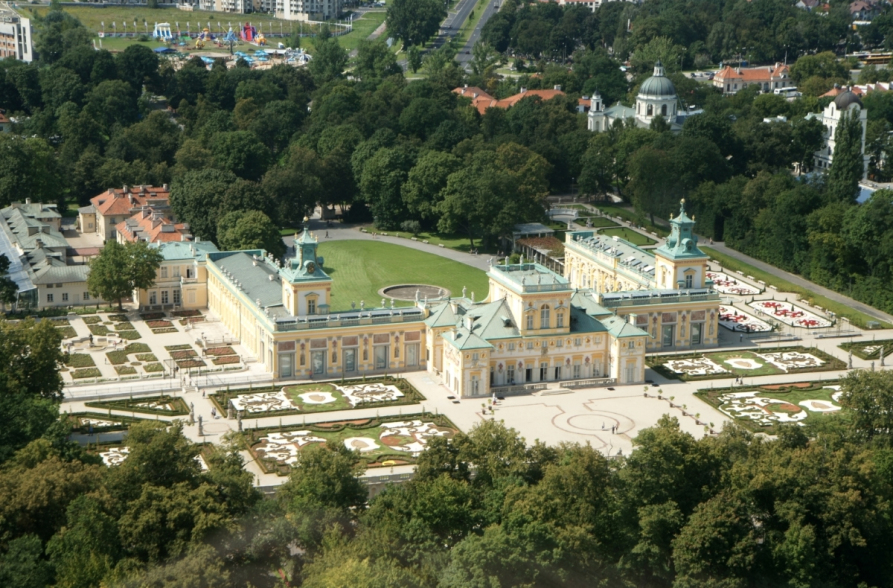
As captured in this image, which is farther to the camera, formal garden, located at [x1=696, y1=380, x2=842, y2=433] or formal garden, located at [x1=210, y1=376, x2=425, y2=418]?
formal garden, located at [x1=210, y1=376, x2=425, y2=418]

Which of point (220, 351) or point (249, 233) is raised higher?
point (249, 233)

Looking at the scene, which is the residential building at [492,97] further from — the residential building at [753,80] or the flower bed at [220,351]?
the flower bed at [220,351]

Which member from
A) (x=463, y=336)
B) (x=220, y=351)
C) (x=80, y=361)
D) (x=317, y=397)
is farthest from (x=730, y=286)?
(x=80, y=361)

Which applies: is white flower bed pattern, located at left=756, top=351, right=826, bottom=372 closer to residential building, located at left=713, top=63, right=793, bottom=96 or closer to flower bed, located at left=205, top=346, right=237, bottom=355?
flower bed, located at left=205, top=346, right=237, bottom=355

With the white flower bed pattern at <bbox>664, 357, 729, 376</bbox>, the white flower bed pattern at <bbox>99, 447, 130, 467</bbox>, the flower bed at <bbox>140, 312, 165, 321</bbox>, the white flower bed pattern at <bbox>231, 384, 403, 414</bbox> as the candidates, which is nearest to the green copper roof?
the white flower bed pattern at <bbox>664, 357, 729, 376</bbox>

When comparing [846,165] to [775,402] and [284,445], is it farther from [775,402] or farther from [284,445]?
[284,445]

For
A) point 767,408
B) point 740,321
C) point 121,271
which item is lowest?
point 767,408
